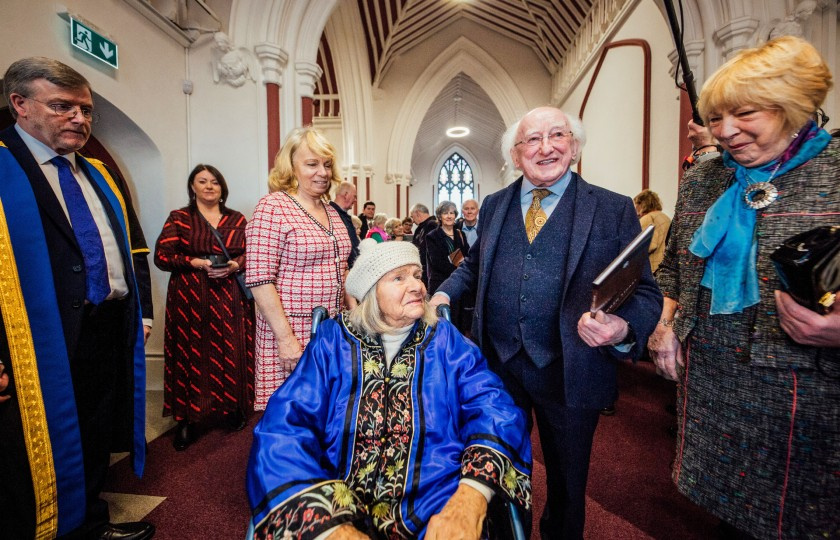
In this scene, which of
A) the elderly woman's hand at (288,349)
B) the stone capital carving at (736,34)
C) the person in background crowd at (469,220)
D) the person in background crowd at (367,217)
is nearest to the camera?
the elderly woman's hand at (288,349)

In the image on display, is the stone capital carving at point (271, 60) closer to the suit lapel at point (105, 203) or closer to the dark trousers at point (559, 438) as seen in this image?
the suit lapel at point (105, 203)

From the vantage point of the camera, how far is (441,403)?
4.29ft

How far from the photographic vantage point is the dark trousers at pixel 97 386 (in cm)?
166

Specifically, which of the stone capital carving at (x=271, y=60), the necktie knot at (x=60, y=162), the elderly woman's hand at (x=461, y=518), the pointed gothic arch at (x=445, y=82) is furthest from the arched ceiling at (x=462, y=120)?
the elderly woman's hand at (x=461, y=518)

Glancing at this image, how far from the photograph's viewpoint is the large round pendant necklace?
1.01 metres

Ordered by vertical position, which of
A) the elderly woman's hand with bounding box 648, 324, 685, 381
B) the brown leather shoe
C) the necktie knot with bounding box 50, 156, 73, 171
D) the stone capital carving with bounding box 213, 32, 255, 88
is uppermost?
the stone capital carving with bounding box 213, 32, 255, 88

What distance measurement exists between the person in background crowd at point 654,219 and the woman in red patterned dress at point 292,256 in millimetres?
2707

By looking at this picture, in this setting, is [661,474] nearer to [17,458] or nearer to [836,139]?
[836,139]

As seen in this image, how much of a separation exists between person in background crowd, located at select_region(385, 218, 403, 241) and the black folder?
16.7 ft

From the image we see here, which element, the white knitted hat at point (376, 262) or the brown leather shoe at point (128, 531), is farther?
the brown leather shoe at point (128, 531)

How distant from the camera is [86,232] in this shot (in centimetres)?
162

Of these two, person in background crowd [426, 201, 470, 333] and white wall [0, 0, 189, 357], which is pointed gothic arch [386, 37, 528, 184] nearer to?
person in background crowd [426, 201, 470, 333]

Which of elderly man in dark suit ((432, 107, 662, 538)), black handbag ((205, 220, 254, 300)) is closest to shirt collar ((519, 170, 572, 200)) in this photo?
elderly man in dark suit ((432, 107, 662, 538))

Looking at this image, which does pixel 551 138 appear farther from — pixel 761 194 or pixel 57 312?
pixel 57 312
